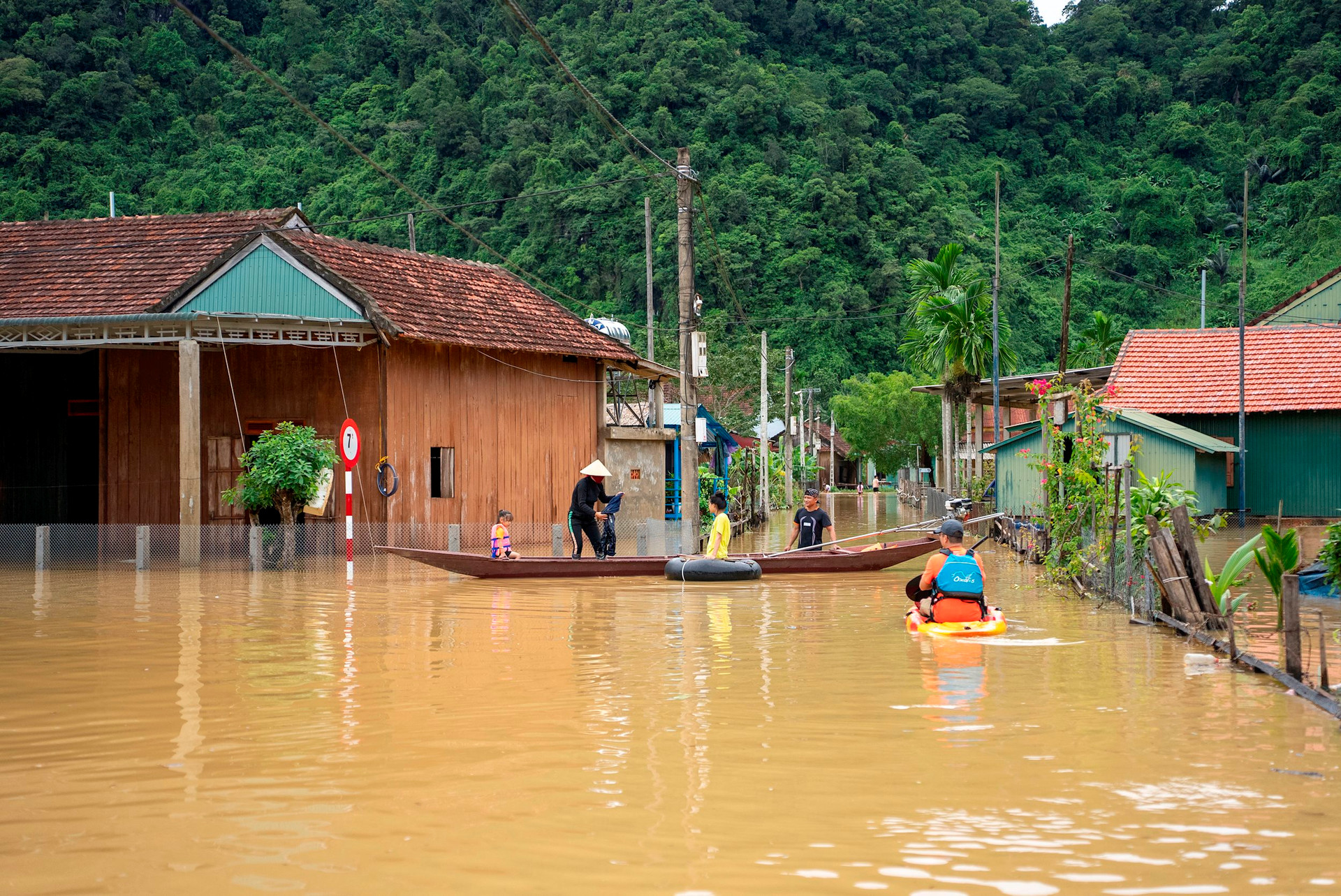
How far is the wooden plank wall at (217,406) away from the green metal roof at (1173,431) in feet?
54.0

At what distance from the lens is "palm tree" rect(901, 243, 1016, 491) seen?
4397 cm

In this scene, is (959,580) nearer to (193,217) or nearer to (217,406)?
(217,406)

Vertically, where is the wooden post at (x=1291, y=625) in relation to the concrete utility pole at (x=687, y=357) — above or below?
below

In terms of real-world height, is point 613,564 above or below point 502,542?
below

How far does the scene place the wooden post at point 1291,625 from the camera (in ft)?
31.2

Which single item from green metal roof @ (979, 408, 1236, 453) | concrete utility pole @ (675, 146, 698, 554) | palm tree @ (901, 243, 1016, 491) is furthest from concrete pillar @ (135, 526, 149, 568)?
palm tree @ (901, 243, 1016, 491)

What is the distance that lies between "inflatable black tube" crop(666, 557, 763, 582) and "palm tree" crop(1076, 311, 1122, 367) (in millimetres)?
35279

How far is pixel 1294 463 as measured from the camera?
107 feet

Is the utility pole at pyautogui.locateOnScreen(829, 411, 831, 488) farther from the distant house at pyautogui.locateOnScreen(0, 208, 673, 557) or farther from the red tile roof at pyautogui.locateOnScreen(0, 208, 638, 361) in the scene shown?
the distant house at pyautogui.locateOnScreen(0, 208, 673, 557)

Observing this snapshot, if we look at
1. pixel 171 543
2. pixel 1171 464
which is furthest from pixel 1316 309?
pixel 171 543

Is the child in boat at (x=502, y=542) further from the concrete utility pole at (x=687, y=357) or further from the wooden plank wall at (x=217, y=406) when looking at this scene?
the wooden plank wall at (x=217, y=406)

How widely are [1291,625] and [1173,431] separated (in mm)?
21558

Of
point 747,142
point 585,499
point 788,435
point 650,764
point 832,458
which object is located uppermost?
point 747,142

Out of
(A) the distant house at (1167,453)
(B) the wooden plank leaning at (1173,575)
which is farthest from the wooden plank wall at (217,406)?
(B) the wooden plank leaning at (1173,575)
